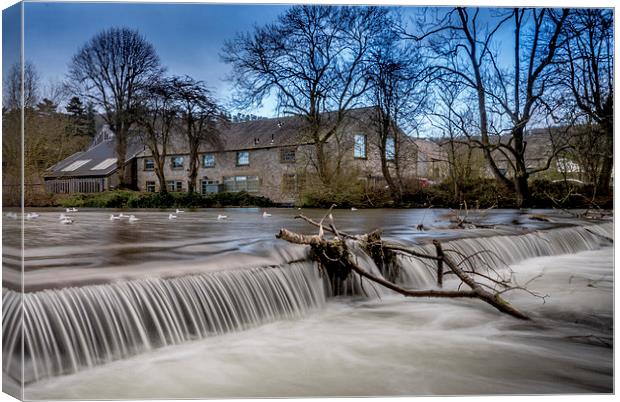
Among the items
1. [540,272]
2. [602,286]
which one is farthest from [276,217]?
[602,286]

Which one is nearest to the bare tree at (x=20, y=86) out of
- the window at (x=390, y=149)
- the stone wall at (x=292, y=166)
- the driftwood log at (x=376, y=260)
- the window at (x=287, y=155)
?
the stone wall at (x=292, y=166)

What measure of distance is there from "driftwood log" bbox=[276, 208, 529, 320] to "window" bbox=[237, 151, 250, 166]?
47 centimetres

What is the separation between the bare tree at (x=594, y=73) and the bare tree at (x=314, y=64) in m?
1.28

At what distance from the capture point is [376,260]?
12.6ft

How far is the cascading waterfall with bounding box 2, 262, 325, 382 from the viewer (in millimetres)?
2691

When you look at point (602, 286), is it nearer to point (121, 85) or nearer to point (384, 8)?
point (384, 8)

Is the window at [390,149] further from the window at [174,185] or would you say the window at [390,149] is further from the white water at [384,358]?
the window at [174,185]

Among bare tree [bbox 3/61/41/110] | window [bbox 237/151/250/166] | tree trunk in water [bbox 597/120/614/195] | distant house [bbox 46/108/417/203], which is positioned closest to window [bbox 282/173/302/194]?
distant house [bbox 46/108/417/203]

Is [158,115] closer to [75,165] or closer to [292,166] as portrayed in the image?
[75,165]

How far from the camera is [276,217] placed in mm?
3686

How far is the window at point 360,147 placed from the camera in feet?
12.1

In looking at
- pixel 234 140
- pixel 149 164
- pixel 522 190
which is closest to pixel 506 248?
pixel 522 190

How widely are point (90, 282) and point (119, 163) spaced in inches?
32.3

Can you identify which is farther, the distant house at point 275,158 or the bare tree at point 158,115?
the distant house at point 275,158
